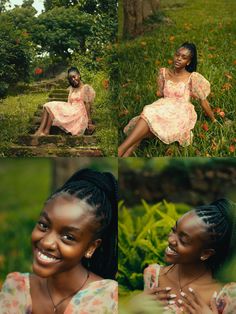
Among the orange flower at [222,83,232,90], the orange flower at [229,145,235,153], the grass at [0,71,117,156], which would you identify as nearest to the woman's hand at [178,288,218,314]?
the orange flower at [229,145,235,153]

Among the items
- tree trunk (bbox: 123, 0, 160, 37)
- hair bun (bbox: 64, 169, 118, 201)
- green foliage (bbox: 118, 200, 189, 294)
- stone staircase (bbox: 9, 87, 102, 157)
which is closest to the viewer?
hair bun (bbox: 64, 169, 118, 201)

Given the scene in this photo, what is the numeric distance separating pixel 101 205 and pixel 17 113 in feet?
3.45

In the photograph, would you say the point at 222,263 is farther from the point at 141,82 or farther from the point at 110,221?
the point at 141,82

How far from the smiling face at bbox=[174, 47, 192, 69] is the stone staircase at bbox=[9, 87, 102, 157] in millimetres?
742

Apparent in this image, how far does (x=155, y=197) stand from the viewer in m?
4.60

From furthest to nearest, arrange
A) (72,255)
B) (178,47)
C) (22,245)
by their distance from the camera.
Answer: (178,47)
(22,245)
(72,255)

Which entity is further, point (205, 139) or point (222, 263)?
point (205, 139)

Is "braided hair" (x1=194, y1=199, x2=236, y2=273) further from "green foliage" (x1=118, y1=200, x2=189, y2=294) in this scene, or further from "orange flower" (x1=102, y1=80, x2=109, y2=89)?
"orange flower" (x1=102, y1=80, x2=109, y2=89)

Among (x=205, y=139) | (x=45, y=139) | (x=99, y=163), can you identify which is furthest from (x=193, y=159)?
(x=45, y=139)

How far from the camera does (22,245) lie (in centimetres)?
441

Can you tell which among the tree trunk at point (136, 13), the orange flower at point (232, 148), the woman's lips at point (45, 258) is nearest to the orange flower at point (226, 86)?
the orange flower at point (232, 148)

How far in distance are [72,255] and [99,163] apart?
0.74m

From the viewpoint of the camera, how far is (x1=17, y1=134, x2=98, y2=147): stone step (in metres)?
4.67

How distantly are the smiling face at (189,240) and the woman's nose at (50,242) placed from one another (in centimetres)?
72
